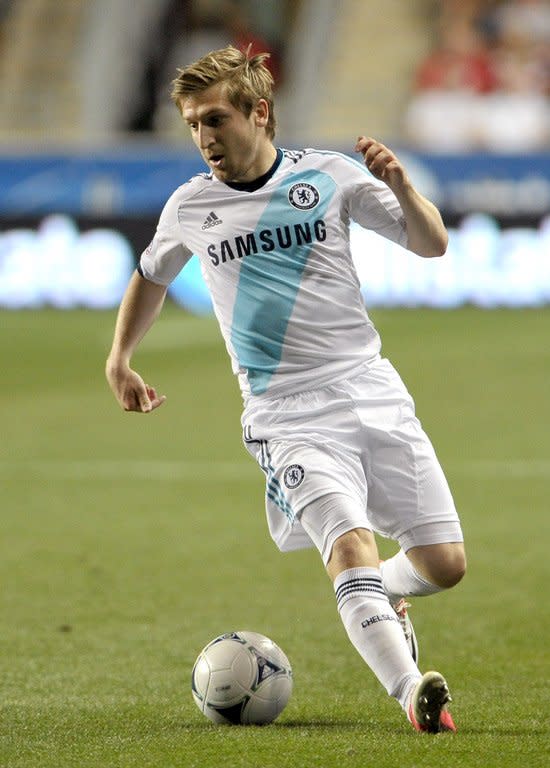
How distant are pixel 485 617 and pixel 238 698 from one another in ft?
6.93

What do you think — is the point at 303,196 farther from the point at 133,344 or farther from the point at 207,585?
the point at 207,585

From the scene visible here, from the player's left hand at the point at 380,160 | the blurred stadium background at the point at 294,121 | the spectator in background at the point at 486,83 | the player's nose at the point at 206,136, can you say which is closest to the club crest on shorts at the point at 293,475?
the player's left hand at the point at 380,160

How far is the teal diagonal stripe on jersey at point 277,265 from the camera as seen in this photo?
191 inches

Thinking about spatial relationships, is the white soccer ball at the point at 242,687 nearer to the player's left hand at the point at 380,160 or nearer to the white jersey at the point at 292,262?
the white jersey at the point at 292,262

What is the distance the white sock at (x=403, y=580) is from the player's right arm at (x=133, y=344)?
945mm

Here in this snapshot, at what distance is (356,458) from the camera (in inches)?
188

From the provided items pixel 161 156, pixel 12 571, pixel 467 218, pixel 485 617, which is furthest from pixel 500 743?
pixel 161 156

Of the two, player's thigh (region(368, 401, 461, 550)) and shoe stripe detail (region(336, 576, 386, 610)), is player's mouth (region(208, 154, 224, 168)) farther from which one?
shoe stripe detail (region(336, 576, 386, 610))

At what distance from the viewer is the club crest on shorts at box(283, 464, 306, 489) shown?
4660mm

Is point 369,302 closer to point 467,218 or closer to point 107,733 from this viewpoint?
point 467,218

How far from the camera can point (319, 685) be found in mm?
5414

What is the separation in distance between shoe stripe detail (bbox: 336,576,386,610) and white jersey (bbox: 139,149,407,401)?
2.19 ft

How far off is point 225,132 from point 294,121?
788 inches

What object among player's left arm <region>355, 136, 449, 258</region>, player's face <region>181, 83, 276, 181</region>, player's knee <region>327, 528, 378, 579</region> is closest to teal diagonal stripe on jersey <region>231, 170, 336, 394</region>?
player's face <region>181, 83, 276, 181</region>
